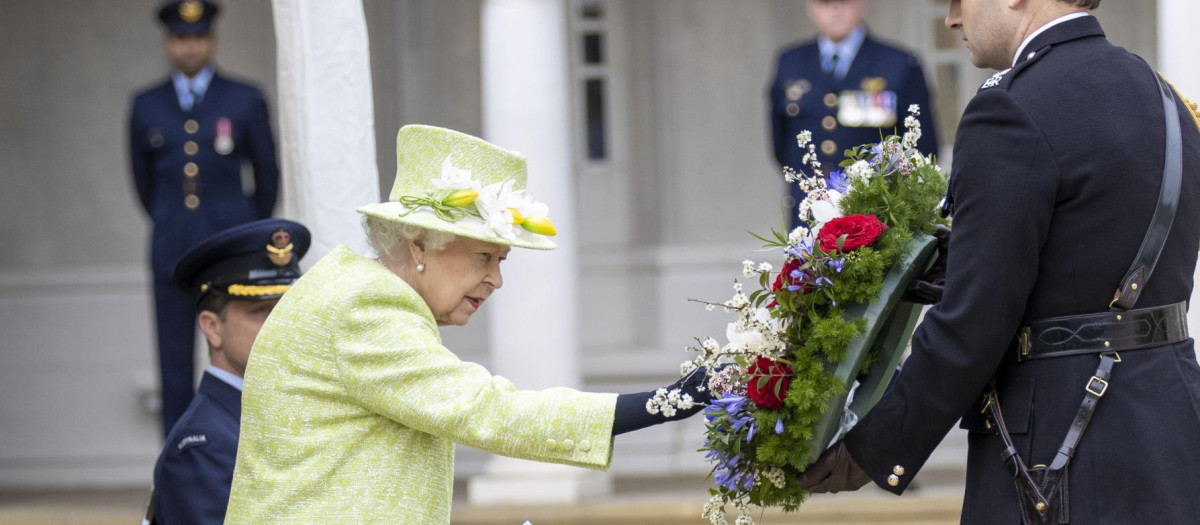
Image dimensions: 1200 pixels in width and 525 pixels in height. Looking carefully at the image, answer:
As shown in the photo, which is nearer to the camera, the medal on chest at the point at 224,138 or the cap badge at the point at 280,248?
the cap badge at the point at 280,248

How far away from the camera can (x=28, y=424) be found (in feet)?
25.2

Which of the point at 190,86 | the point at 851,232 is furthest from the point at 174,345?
the point at 851,232

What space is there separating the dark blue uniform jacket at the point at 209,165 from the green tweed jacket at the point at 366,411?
3.71 meters

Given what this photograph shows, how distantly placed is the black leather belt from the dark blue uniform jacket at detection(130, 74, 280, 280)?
14.1 ft

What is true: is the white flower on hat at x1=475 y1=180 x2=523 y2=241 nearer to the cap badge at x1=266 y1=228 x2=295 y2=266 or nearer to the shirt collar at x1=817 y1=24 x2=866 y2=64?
the cap badge at x1=266 y1=228 x2=295 y2=266

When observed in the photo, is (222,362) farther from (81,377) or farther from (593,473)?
(81,377)

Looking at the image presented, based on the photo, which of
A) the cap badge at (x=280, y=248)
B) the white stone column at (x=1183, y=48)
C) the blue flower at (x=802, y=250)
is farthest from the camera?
the white stone column at (x=1183, y=48)

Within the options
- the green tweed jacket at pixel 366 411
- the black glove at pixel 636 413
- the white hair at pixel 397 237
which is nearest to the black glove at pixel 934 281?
the black glove at pixel 636 413

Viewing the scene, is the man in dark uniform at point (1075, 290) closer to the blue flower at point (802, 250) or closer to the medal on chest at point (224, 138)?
the blue flower at point (802, 250)

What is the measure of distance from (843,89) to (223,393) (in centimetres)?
362

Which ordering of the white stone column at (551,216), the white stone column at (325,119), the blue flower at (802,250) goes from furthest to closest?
the white stone column at (551,216)
the white stone column at (325,119)
the blue flower at (802,250)

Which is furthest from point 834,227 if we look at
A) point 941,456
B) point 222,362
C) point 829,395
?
point 941,456

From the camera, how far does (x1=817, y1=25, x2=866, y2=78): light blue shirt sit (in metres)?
6.43

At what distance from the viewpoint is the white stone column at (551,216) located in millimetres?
6230
